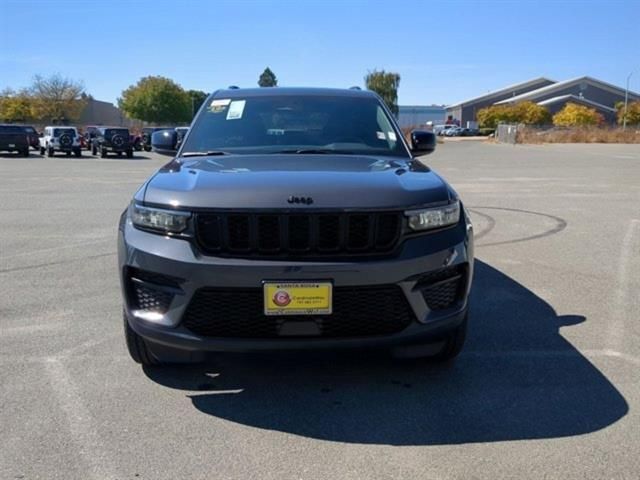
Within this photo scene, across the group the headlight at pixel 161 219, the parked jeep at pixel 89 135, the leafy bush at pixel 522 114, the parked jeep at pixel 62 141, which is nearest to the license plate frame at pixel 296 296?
the headlight at pixel 161 219

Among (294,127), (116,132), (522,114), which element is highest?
(522,114)

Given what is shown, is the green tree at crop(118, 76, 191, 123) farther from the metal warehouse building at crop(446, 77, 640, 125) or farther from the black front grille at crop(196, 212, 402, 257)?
the black front grille at crop(196, 212, 402, 257)

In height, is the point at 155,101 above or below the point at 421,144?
above

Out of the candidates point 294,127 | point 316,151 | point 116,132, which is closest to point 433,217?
point 316,151

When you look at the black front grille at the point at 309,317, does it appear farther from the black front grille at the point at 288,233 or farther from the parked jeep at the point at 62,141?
the parked jeep at the point at 62,141

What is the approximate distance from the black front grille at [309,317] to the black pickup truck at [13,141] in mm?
35503

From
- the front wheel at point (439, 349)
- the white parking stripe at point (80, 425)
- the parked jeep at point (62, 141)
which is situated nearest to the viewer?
the white parking stripe at point (80, 425)

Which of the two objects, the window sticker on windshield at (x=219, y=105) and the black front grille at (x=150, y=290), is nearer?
the black front grille at (x=150, y=290)

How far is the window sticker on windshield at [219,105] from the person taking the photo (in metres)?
5.41

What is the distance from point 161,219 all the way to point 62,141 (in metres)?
34.7

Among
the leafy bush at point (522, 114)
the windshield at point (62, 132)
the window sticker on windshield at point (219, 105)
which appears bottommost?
the windshield at point (62, 132)

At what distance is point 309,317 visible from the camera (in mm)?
3492

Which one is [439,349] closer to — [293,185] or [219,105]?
[293,185]

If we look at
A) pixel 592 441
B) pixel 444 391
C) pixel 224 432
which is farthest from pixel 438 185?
pixel 224 432
